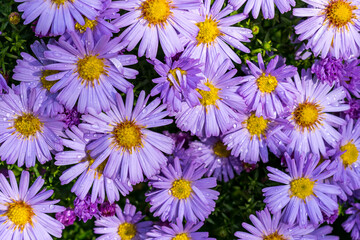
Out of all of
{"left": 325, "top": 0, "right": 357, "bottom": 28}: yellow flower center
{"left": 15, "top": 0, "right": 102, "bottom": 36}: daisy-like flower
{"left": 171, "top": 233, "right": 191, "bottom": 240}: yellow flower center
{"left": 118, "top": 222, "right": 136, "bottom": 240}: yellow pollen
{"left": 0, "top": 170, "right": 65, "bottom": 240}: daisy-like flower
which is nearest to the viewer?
{"left": 15, "top": 0, "right": 102, "bottom": 36}: daisy-like flower

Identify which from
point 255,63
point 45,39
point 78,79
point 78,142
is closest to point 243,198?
point 255,63

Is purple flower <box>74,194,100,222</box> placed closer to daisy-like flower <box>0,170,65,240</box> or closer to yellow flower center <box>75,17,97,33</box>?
daisy-like flower <box>0,170,65,240</box>

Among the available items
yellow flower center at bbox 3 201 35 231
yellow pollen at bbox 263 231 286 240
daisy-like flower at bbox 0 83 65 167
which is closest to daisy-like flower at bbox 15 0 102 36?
daisy-like flower at bbox 0 83 65 167

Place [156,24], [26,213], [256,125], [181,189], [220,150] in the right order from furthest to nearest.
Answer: [220,150], [256,125], [181,189], [26,213], [156,24]

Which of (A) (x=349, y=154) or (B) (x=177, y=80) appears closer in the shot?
(B) (x=177, y=80)

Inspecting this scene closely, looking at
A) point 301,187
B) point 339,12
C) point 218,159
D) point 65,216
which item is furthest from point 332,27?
point 65,216

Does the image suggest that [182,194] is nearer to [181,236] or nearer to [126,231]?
[181,236]
